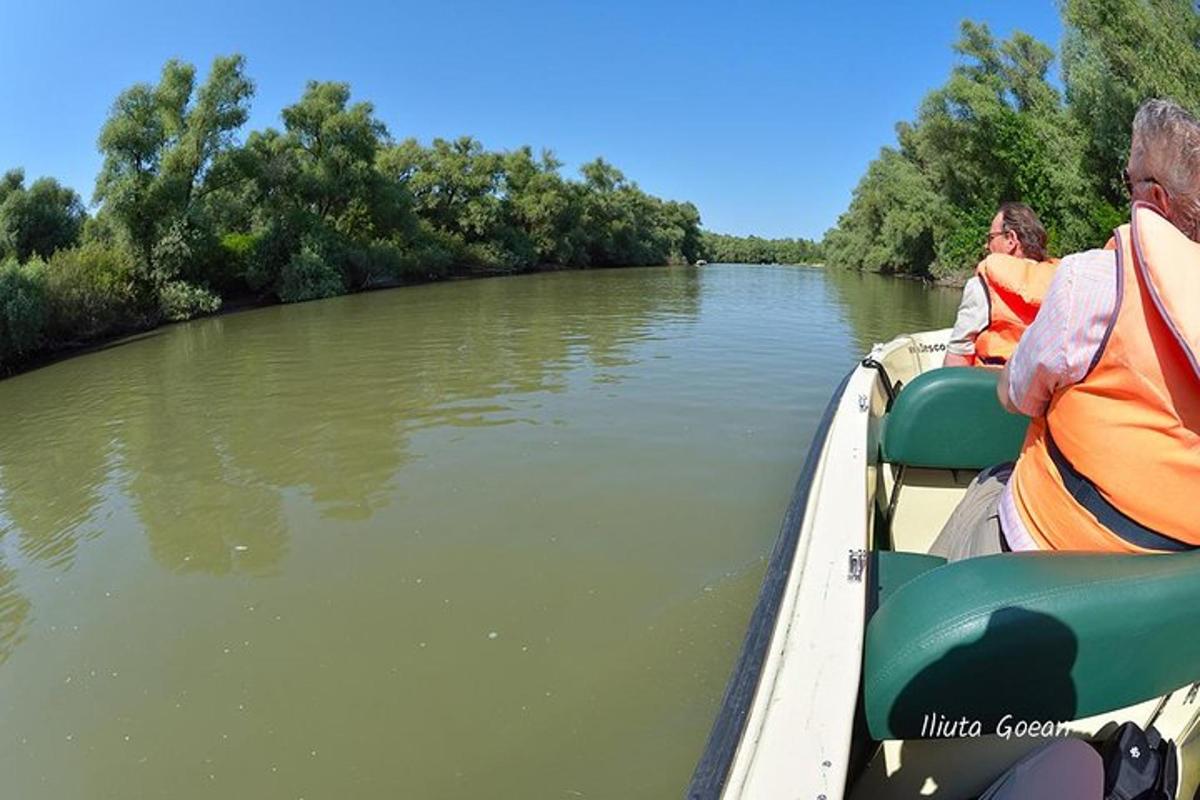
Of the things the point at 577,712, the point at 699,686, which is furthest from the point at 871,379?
the point at 577,712

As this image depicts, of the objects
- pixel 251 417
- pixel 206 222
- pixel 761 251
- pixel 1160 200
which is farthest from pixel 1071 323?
pixel 761 251

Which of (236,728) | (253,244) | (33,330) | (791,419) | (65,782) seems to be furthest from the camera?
(253,244)

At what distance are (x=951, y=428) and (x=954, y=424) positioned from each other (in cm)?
2

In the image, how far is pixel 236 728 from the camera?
2848mm

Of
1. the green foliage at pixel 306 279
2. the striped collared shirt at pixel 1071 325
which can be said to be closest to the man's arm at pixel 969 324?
the striped collared shirt at pixel 1071 325

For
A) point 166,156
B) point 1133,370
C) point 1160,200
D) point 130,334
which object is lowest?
point 1133,370

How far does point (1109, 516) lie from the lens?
1.47 m

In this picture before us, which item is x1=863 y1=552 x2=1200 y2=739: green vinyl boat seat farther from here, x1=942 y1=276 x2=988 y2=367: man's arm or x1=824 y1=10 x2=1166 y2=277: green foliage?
x1=824 y1=10 x2=1166 y2=277: green foliage

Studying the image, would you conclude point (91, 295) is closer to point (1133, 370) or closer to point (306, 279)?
point (306, 279)

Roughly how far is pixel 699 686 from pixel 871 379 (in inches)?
75.3

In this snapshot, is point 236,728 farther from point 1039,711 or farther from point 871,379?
point 871,379

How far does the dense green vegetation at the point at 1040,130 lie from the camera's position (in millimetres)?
14297

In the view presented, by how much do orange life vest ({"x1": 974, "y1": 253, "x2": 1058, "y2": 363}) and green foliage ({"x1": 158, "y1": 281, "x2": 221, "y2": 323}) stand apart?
21734 millimetres

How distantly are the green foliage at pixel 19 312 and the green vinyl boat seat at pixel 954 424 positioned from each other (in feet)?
51.1
